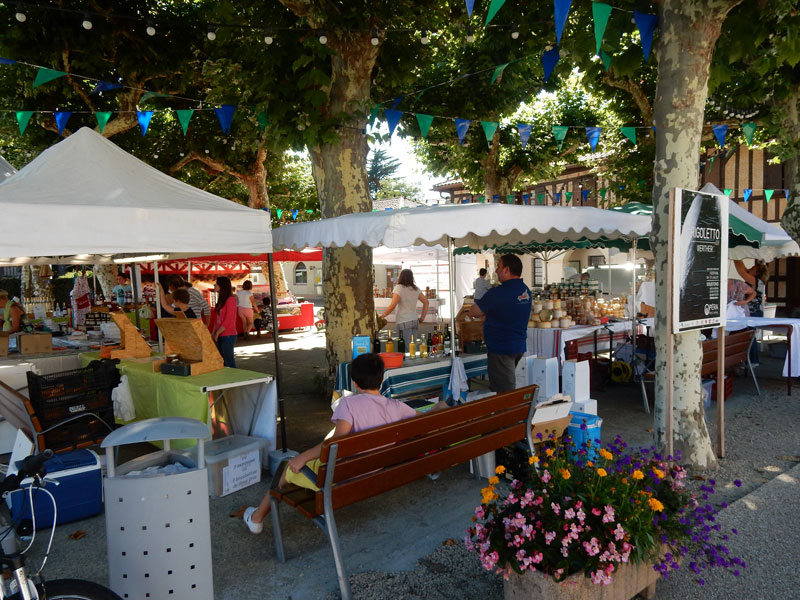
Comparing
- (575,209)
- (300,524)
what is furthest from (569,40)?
(300,524)

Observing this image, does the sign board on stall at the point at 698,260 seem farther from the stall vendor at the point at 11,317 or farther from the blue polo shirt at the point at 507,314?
the stall vendor at the point at 11,317

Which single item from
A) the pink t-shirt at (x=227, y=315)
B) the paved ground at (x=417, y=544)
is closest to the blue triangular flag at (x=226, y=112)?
the pink t-shirt at (x=227, y=315)

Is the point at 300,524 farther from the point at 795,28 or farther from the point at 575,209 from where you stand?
the point at 795,28

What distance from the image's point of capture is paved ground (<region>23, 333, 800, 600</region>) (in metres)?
2.90

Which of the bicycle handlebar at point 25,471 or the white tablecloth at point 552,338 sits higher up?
the bicycle handlebar at point 25,471

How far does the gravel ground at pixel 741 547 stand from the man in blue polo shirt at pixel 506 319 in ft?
4.33

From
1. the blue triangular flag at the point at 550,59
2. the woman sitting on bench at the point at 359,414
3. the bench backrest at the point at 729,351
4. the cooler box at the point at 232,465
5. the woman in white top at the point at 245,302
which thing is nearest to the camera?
the woman sitting on bench at the point at 359,414

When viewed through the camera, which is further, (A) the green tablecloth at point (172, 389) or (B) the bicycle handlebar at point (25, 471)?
(A) the green tablecloth at point (172, 389)

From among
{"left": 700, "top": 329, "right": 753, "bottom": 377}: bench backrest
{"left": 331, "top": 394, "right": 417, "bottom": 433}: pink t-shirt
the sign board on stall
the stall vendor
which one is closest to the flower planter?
{"left": 331, "top": 394, "right": 417, "bottom": 433}: pink t-shirt

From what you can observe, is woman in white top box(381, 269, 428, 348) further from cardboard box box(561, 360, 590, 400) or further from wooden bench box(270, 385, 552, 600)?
wooden bench box(270, 385, 552, 600)

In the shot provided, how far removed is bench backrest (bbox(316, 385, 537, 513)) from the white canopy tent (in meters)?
2.19

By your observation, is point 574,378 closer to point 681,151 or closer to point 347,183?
point 681,151

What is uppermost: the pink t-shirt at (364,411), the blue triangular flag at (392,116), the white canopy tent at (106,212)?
the blue triangular flag at (392,116)

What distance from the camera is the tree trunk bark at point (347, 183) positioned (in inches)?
274
